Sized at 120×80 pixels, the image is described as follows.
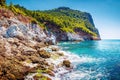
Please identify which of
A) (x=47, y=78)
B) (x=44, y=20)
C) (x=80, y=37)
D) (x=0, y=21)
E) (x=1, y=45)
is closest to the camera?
(x=47, y=78)

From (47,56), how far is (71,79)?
16936 millimetres

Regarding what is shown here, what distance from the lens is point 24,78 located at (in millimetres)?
29844

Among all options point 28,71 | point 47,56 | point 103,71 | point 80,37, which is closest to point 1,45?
point 47,56

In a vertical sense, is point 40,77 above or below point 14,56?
below

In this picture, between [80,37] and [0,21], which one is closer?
[0,21]

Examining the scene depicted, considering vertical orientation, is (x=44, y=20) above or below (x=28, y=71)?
above

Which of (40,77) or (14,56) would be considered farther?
(14,56)

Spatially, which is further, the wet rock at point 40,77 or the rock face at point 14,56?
the rock face at point 14,56

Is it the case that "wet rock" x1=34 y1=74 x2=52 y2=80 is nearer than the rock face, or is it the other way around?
"wet rock" x1=34 y1=74 x2=52 y2=80

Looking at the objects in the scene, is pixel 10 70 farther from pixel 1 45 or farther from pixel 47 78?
pixel 1 45

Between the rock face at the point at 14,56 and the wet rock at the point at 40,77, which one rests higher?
the rock face at the point at 14,56

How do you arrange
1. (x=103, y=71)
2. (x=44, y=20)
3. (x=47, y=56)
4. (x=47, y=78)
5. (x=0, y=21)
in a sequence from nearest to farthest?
(x=47, y=78), (x=103, y=71), (x=47, y=56), (x=0, y=21), (x=44, y=20)

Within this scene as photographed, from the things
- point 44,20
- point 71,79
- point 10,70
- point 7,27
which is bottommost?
point 71,79

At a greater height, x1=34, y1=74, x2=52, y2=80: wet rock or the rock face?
the rock face
